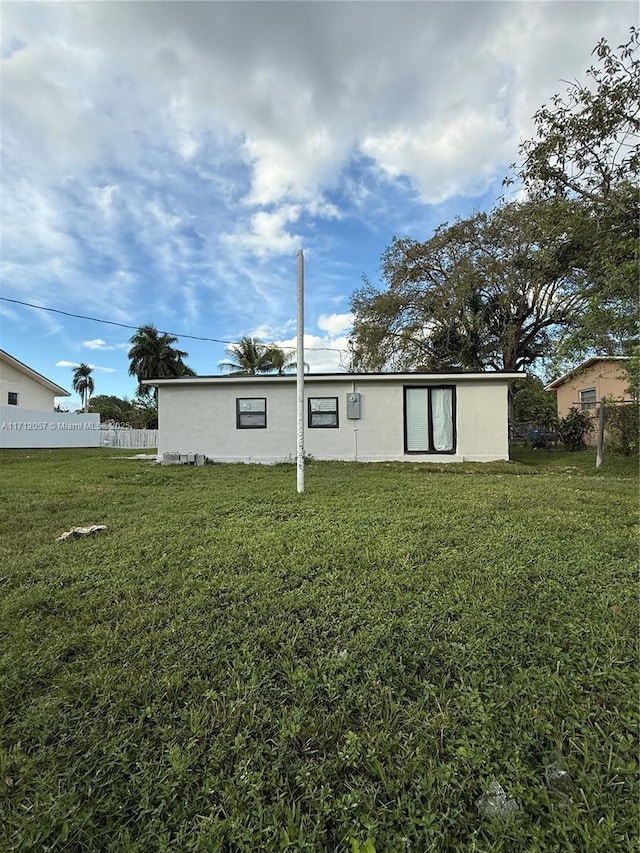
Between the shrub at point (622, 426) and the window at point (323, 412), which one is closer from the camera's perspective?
the shrub at point (622, 426)

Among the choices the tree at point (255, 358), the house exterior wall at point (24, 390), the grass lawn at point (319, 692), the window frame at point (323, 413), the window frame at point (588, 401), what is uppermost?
the tree at point (255, 358)

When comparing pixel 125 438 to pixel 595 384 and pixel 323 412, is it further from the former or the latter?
pixel 595 384

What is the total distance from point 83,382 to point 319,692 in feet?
151

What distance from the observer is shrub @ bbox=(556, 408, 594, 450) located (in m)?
14.0

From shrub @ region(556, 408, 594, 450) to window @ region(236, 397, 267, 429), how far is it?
423 inches

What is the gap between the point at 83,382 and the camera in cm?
4094

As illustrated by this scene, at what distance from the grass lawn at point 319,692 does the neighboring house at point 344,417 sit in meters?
6.87

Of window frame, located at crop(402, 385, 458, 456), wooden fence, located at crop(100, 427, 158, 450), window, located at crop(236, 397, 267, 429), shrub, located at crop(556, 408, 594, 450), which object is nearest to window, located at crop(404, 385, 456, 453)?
window frame, located at crop(402, 385, 458, 456)

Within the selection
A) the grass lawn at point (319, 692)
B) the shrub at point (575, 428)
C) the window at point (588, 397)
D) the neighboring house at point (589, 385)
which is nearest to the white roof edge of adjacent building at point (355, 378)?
the neighboring house at point (589, 385)

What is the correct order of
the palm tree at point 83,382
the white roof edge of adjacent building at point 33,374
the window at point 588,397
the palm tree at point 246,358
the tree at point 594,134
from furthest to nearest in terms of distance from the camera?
1. the palm tree at point 83,382
2. the palm tree at point 246,358
3. the white roof edge of adjacent building at point 33,374
4. the window at point 588,397
5. the tree at point 594,134

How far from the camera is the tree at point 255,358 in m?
23.5

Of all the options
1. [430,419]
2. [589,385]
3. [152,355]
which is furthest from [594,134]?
[152,355]

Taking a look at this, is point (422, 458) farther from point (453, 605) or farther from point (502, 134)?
point (453, 605)

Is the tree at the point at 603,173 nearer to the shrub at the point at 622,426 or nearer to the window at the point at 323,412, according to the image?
the shrub at the point at 622,426
